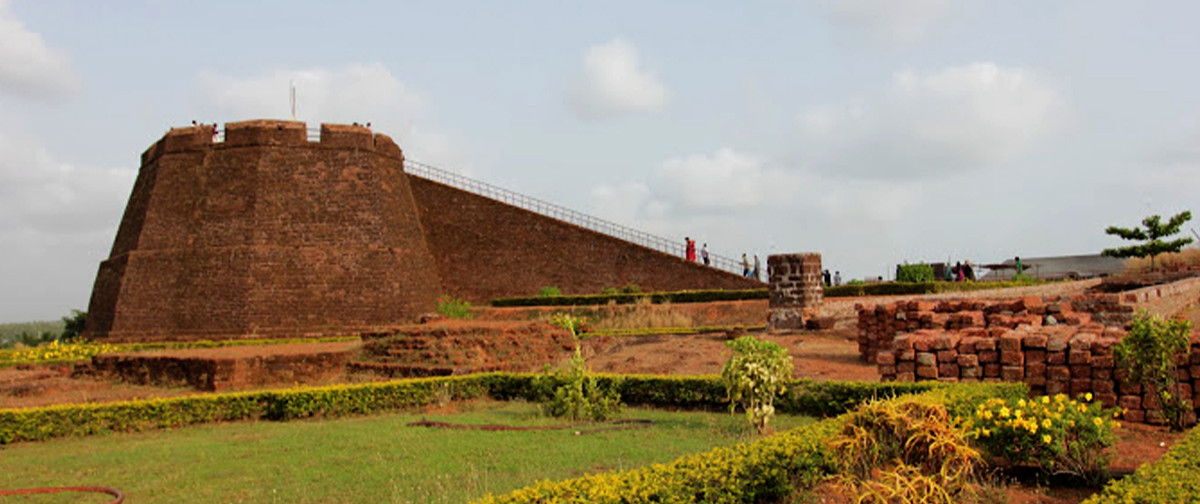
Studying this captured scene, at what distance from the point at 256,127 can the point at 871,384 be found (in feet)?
70.0

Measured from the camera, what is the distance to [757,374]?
24.8 feet

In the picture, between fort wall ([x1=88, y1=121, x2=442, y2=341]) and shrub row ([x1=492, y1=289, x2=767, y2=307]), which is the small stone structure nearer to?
shrub row ([x1=492, y1=289, x2=767, y2=307])

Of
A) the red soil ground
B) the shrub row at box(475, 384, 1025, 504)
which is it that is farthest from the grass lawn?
the red soil ground

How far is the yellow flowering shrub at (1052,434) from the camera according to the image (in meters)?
5.84

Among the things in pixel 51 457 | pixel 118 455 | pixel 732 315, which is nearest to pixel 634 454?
pixel 118 455

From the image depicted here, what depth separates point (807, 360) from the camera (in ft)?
38.9

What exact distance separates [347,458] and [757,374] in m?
3.65

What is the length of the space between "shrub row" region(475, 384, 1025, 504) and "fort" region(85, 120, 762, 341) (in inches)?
745

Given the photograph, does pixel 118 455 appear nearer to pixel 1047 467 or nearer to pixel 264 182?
pixel 1047 467

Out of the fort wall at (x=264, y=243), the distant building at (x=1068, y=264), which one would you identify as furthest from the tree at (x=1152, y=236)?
the fort wall at (x=264, y=243)

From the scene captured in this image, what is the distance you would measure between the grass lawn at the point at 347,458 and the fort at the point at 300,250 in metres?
14.2

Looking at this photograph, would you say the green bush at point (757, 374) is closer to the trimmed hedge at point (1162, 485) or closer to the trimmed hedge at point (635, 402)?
the trimmed hedge at point (635, 402)

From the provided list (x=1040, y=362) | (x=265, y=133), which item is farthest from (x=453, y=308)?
(x=1040, y=362)

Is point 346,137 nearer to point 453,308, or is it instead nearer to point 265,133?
point 265,133
